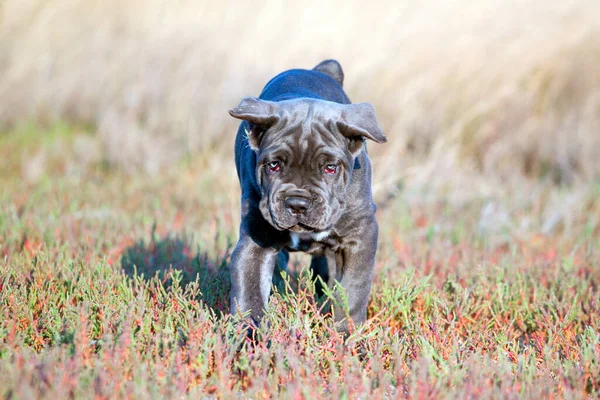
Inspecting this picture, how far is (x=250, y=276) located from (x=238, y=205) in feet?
11.4

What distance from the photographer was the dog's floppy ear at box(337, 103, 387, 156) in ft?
12.7

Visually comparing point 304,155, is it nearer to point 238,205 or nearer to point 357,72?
point 238,205

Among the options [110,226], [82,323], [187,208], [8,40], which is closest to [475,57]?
[187,208]

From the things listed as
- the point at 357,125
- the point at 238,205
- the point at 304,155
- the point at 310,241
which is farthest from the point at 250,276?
the point at 238,205

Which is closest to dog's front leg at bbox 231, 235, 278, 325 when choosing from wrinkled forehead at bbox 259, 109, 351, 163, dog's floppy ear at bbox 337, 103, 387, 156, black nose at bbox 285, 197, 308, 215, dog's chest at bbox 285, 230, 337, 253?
dog's chest at bbox 285, 230, 337, 253

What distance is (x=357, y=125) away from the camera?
396 centimetres

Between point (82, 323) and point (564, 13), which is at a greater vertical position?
point (564, 13)

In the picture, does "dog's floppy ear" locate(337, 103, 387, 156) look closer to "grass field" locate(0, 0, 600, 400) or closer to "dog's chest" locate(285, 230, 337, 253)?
"dog's chest" locate(285, 230, 337, 253)

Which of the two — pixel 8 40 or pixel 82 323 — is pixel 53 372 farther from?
pixel 8 40

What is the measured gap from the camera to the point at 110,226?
20.8 ft

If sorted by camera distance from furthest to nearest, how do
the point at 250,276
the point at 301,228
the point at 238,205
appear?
the point at 238,205
the point at 250,276
the point at 301,228

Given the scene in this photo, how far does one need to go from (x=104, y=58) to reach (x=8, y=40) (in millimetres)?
1284

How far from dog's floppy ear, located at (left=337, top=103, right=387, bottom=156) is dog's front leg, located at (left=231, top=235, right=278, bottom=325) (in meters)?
0.73

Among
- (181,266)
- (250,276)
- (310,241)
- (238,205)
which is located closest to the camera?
(250,276)
